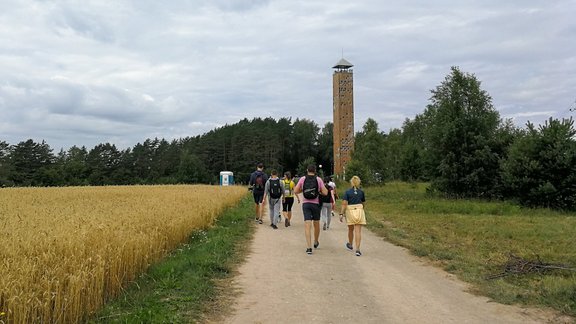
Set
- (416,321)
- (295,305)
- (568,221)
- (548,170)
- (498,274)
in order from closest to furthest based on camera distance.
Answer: (416,321) → (295,305) → (498,274) → (568,221) → (548,170)

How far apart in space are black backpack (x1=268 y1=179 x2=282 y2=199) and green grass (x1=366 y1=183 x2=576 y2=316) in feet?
11.6

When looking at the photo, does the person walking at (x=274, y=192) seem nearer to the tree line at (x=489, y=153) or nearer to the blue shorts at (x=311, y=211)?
the blue shorts at (x=311, y=211)

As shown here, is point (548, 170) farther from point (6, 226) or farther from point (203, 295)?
point (6, 226)

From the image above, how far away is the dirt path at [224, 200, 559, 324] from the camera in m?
6.31

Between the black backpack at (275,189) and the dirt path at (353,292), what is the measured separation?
4215 millimetres

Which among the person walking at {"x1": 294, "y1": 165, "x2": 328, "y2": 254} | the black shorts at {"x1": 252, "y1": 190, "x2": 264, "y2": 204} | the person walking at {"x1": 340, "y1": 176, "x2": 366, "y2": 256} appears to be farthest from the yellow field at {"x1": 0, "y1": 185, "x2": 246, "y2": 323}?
the black shorts at {"x1": 252, "y1": 190, "x2": 264, "y2": 204}

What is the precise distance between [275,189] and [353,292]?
842 centimetres

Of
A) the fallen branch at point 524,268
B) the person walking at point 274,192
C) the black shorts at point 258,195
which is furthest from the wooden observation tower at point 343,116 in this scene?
the fallen branch at point 524,268

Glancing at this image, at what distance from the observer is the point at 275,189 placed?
Answer: 15.8 metres

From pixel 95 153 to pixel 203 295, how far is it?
9889cm

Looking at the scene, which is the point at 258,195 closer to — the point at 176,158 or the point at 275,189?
the point at 275,189

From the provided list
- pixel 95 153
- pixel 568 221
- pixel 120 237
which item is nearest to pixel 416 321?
pixel 120 237

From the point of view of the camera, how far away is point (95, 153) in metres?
98.1

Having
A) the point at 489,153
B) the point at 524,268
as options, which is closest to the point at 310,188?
the point at 524,268
